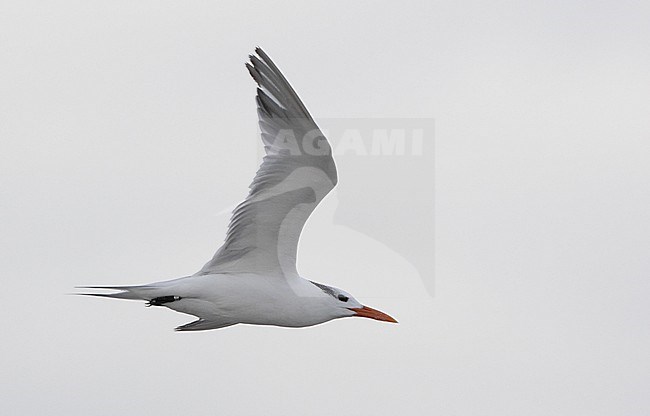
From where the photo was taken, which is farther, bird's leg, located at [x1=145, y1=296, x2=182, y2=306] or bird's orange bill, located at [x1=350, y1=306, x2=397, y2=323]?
bird's orange bill, located at [x1=350, y1=306, x2=397, y2=323]

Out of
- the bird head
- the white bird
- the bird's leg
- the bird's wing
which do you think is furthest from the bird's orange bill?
the bird's leg

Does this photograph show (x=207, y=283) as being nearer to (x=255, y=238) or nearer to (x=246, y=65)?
(x=255, y=238)

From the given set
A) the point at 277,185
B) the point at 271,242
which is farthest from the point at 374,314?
the point at 277,185

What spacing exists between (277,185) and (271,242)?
0.77 metres

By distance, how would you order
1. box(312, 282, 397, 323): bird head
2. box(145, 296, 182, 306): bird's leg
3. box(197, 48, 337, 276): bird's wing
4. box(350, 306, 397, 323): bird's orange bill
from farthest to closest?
box(350, 306, 397, 323): bird's orange bill → box(312, 282, 397, 323): bird head → box(145, 296, 182, 306): bird's leg → box(197, 48, 337, 276): bird's wing

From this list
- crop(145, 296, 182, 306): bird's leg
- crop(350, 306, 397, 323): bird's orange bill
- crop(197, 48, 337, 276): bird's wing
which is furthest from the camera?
crop(350, 306, 397, 323): bird's orange bill

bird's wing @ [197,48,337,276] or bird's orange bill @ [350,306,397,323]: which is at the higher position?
bird's wing @ [197,48,337,276]

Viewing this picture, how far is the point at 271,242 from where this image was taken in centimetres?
1305

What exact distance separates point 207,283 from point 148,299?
0.64m

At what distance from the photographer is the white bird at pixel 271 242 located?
40.4 ft

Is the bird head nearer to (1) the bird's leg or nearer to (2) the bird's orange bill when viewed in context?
(2) the bird's orange bill

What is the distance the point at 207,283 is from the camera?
12.9m

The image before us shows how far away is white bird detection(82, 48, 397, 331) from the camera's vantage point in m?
12.3

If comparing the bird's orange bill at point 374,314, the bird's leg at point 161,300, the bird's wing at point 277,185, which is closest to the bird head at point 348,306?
the bird's orange bill at point 374,314
